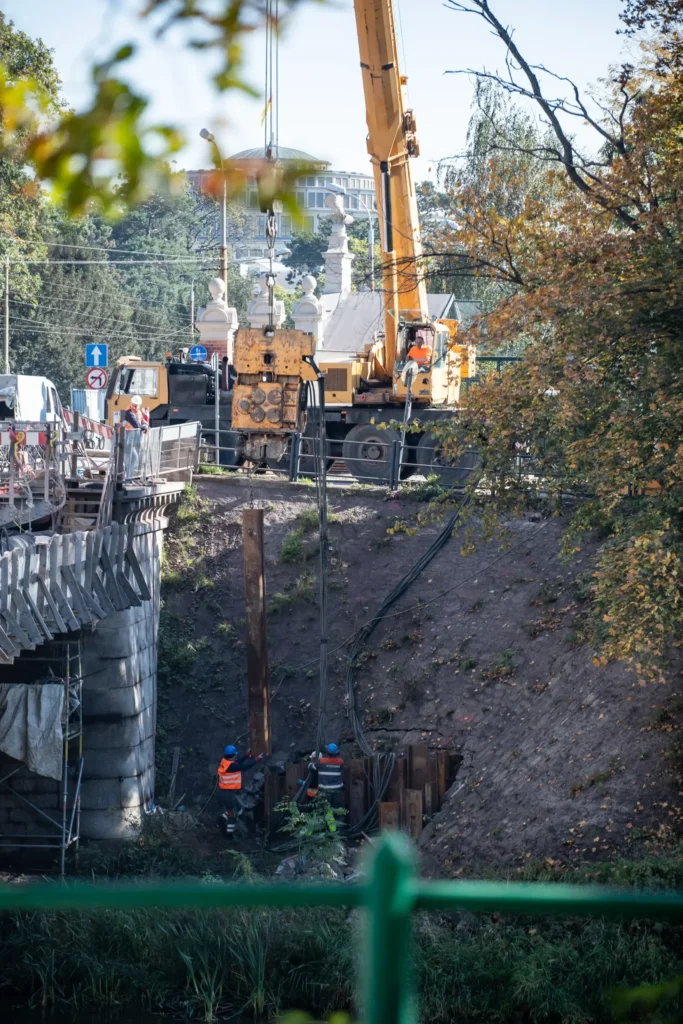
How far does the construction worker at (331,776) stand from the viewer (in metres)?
18.2

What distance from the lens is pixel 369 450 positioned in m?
26.5

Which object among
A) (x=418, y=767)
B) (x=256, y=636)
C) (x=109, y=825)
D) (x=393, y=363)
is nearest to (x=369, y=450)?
(x=393, y=363)

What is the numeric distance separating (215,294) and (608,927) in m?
27.0

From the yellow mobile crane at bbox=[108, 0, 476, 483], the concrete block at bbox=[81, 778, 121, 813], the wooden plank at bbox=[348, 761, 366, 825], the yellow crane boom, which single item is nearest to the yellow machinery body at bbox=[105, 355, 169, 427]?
the yellow mobile crane at bbox=[108, 0, 476, 483]

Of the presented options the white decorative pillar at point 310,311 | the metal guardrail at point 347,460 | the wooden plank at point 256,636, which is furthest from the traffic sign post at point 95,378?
the white decorative pillar at point 310,311

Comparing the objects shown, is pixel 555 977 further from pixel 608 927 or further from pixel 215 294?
pixel 215 294

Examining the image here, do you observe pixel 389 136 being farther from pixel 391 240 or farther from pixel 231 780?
pixel 231 780

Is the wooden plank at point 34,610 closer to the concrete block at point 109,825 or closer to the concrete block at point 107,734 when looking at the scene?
the concrete block at point 107,734

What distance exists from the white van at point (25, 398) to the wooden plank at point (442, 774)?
43.2 ft

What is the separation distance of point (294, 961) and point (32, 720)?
5648mm

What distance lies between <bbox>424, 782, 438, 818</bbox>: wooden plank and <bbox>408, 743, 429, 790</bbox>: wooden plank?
0.21 meters

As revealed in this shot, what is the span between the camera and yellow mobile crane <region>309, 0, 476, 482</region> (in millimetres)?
23297

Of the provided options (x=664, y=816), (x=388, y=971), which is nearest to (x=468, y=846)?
(x=664, y=816)

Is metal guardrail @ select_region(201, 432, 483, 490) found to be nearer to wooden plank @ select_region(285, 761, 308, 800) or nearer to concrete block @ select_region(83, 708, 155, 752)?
concrete block @ select_region(83, 708, 155, 752)
